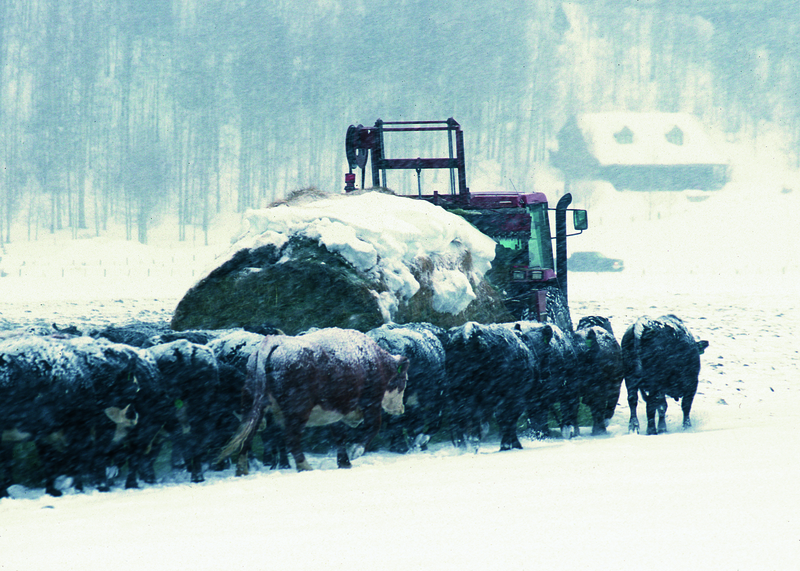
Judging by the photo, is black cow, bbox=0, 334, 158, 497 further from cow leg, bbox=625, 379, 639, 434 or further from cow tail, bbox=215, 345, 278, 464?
cow leg, bbox=625, 379, 639, 434

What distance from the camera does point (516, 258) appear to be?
33.1 ft

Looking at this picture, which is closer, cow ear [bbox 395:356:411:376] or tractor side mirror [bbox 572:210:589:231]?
cow ear [bbox 395:356:411:376]

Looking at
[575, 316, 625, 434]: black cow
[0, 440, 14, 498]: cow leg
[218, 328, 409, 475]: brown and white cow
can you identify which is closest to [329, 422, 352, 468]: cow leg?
[218, 328, 409, 475]: brown and white cow

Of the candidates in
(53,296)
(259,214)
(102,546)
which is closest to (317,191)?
(259,214)

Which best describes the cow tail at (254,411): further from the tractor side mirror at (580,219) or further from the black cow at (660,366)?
the tractor side mirror at (580,219)

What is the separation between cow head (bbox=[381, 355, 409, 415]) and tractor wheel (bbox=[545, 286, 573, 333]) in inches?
151

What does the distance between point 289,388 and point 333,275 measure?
2.13 meters

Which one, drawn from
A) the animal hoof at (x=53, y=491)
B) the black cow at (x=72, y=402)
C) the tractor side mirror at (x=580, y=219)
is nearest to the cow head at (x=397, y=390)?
the black cow at (x=72, y=402)

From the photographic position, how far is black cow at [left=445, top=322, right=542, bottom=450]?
22.3 feet

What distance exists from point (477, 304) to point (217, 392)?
157 inches

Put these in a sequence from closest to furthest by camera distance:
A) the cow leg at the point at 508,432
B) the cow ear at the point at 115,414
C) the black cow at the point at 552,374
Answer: the cow ear at the point at 115,414 → the cow leg at the point at 508,432 → the black cow at the point at 552,374

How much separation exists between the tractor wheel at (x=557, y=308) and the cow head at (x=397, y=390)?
3.83 metres

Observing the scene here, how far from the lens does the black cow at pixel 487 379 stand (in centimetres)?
680

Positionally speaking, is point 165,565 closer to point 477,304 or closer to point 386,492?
point 386,492
